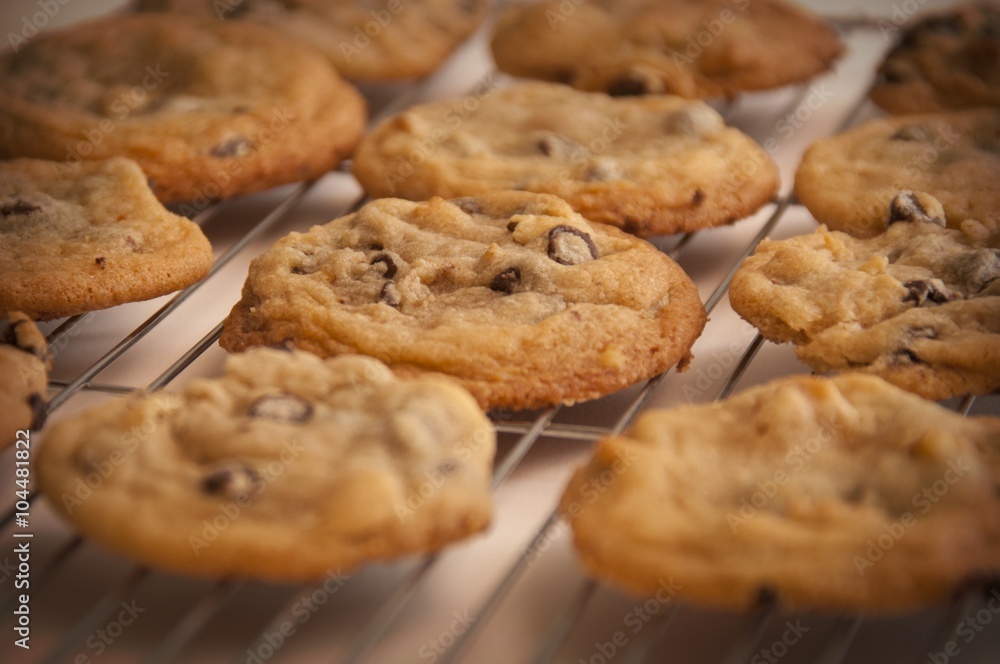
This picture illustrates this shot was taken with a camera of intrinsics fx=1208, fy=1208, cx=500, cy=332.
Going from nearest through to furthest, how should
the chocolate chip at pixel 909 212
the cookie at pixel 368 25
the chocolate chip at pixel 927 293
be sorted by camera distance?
the chocolate chip at pixel 927 293 → the chocolate chip at pixel 909 212 → the cookie at pixel 368 25

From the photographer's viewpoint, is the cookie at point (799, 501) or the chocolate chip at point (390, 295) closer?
the cookie at point (799, 501)

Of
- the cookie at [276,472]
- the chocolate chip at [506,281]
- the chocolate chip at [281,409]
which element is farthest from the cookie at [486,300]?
the chocolate chip at [281,409]

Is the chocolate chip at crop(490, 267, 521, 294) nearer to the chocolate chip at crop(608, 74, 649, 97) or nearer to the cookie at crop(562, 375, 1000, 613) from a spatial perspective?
the cookie at crop(562, 375, 1000, 613)

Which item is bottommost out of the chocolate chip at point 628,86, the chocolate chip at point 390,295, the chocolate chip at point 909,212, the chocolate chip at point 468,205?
the chocolate chip at point 628,86

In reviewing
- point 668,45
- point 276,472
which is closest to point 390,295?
point 276,472

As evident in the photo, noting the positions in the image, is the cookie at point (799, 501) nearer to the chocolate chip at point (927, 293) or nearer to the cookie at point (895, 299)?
the cookie at point (895, 299)

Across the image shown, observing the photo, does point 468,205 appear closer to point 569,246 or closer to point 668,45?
point 569,246

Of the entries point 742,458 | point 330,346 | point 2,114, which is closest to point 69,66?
point 2,114
